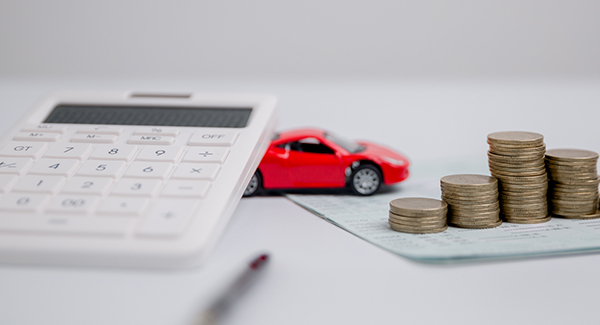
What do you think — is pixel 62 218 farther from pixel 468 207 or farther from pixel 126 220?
pixel 468 207

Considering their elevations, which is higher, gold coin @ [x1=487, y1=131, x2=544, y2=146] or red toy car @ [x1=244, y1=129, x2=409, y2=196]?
gold coin @ [x1=487, y1=131, x2=544, y2=146]

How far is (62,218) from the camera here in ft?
4.08

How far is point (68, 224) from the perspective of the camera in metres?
1.22

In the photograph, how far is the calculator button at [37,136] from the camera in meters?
1.69

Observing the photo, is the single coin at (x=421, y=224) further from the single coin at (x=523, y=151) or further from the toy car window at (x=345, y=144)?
the toy car window at (x=345, y=144)

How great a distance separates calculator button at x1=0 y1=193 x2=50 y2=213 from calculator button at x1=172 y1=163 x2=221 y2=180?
0.32 meters

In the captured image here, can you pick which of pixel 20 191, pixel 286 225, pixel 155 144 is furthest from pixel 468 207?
pixel 20 191

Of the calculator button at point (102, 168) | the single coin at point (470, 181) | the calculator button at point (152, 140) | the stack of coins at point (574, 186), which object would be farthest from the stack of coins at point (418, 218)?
the calculator button at point (102, 168)

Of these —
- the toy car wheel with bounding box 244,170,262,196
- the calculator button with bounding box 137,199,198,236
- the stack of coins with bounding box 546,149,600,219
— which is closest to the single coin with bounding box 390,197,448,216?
the stack of coins with bounding box 546,149,600,219

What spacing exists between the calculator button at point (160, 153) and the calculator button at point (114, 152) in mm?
34

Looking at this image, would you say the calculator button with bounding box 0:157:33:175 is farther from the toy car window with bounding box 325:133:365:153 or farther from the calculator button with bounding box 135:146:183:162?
the toy car window with bounding box 325:133:365:153

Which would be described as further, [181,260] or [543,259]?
[543,259]

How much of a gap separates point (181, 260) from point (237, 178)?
13.1 inches

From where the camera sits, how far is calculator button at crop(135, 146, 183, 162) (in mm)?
1528
